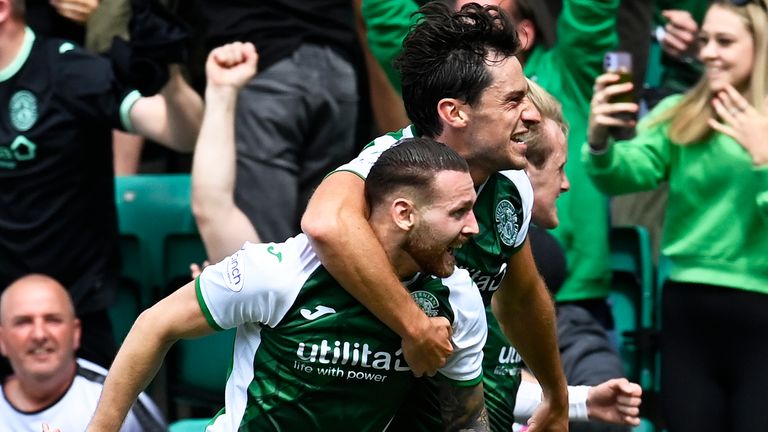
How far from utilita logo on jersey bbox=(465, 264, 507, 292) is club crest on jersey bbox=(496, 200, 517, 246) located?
0.34 ft

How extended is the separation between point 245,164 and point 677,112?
1577 mm

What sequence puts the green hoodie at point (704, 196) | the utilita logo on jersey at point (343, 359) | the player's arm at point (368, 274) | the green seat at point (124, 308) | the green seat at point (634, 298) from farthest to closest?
the green seat at point (124, 308) < the green seat at point (634, 298) < the green hoodie at point (704, 196) < the utilita logo on jersey at point (343, 359) < the player's arm at point (368, 274)

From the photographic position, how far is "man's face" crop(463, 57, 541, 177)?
3.98 m

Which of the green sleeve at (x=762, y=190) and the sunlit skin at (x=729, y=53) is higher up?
the sunlit skin at (x=729, y=53)

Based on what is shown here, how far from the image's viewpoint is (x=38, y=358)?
5695 mm

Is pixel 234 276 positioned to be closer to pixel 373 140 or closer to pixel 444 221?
pixel 444 221

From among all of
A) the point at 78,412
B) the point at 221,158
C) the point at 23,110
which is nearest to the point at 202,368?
the point at 78,412

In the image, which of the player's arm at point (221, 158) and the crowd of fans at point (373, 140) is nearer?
the crowd of fans at point (373, 140)

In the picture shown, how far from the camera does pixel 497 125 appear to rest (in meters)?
3.99

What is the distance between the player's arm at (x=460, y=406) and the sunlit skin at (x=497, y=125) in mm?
538

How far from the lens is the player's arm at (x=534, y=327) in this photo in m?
4.32

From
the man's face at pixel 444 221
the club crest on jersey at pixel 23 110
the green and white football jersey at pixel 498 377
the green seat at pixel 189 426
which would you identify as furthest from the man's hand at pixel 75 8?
the man's face at pixel 444 221

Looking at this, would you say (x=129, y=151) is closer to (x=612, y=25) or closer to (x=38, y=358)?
(x=38, y=358)

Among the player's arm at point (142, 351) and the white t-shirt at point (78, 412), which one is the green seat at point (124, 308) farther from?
the player's arm at point (142, 351)
